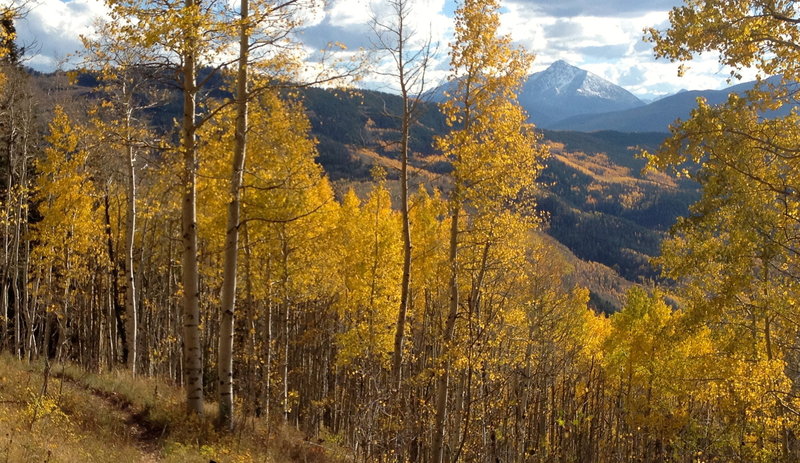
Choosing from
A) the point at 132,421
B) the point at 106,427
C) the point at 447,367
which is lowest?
the point at 132,421

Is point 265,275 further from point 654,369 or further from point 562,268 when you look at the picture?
point 562,268

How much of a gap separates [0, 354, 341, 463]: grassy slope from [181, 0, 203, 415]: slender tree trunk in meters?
0.75

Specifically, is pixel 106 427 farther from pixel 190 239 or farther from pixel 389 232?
pixel 389 232

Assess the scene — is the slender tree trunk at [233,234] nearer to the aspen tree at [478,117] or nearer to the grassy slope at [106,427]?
the grassy slope at [106,427]

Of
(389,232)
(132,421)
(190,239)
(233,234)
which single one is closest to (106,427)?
(132,421)

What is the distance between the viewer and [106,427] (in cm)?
832

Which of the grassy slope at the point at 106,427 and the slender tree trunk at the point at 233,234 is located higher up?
the slender tree trunk at the point at 233,234

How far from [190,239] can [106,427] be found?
3.22 m

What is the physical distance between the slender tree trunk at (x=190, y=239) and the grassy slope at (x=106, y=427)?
2.46 feet

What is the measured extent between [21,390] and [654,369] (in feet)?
60.5

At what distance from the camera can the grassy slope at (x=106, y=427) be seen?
6.85 m

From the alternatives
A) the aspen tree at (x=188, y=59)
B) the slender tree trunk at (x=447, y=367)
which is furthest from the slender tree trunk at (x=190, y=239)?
the slender tree trunk at (x=447, y=367)

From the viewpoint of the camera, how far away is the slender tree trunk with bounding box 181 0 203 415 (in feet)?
25.4

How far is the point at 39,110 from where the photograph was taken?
19.7m
